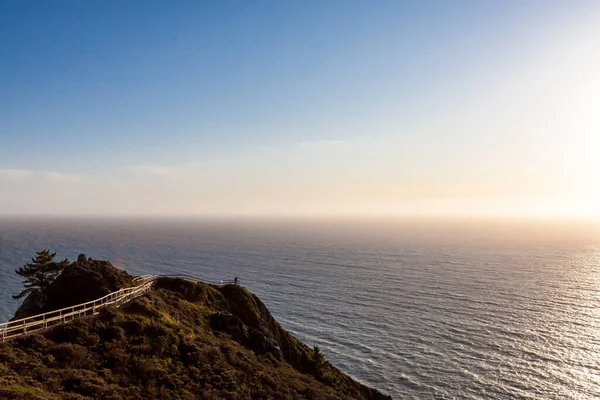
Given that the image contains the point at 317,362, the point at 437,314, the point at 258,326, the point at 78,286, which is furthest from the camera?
the point at 437,314

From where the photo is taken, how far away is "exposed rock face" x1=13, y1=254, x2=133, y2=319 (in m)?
34.5

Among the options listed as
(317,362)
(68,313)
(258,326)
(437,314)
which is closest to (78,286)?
(68,313)

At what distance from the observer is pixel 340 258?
151250 millimetres

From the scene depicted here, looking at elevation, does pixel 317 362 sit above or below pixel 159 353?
below

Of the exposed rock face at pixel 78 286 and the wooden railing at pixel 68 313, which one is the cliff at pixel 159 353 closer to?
the exposed rock face at pixel 78 286

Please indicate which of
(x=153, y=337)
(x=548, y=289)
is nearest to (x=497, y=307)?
(x=548, y=289)

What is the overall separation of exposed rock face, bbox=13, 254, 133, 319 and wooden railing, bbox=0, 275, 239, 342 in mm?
986

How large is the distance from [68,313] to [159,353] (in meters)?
8.80

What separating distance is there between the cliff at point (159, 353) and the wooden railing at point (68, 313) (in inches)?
38.0

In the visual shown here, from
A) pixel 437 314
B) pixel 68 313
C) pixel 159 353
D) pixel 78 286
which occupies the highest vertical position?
pixel 78 286

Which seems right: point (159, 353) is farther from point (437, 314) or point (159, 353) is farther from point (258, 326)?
point (437, 314)

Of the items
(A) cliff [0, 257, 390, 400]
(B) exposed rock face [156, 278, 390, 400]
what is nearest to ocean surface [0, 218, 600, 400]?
(B) exposed rock face [156, 278, 390, 400]

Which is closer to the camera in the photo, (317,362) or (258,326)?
(258,326)

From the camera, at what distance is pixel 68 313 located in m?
28.4
